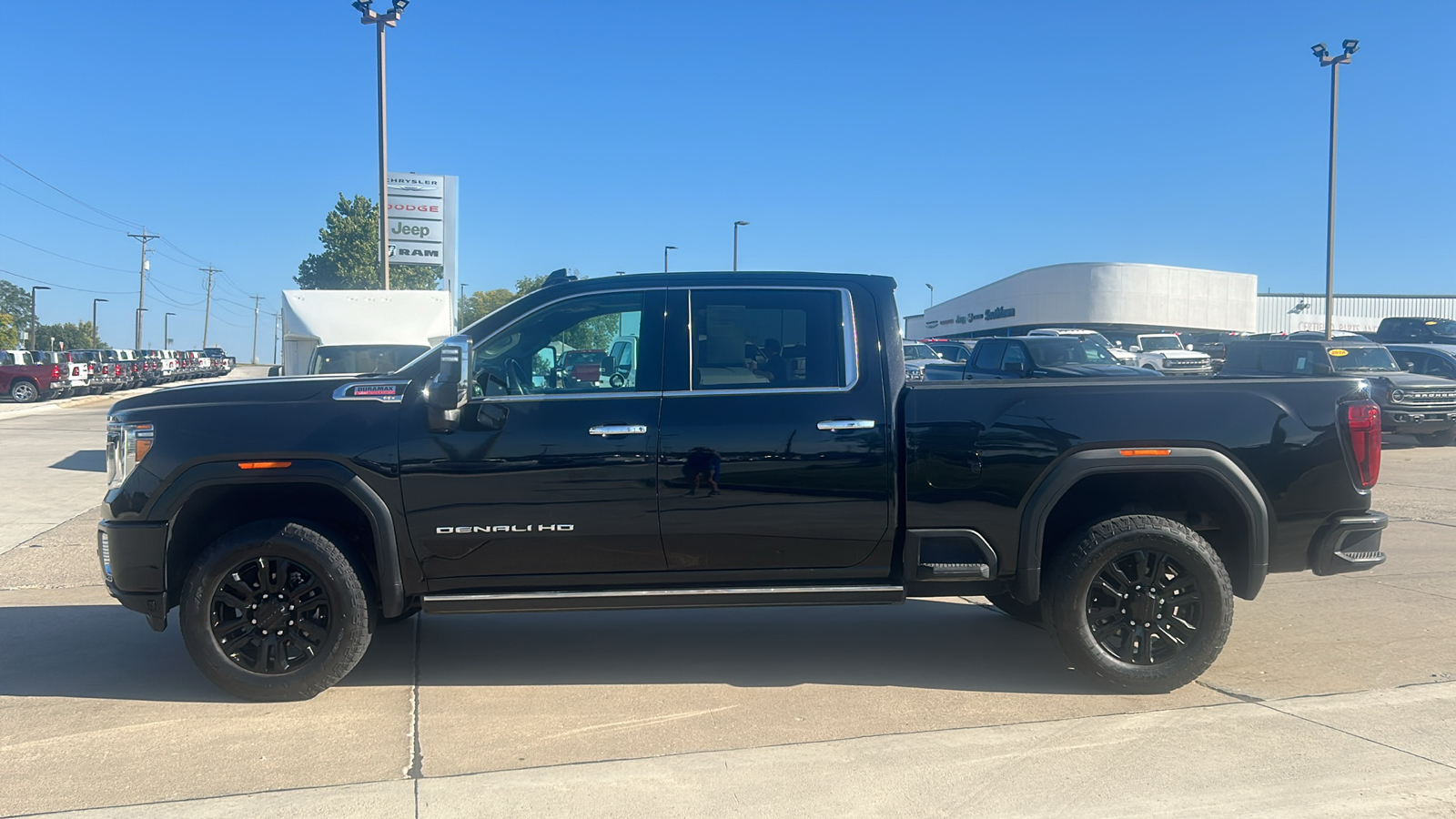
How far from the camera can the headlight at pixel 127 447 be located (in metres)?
4.74

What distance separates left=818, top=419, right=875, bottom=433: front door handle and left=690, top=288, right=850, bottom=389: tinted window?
0.20 meters

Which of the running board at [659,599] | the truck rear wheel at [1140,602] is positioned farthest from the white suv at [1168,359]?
the running board at [659,599]

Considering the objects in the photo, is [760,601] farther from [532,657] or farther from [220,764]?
[220,764]

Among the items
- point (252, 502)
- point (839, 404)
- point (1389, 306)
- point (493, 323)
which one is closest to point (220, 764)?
point (252, 502)

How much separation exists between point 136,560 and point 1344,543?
5.71 meters

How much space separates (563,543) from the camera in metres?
4.80

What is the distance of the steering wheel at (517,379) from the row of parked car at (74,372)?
119 ft

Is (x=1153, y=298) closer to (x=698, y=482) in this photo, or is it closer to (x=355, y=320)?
(x=355, y=320)

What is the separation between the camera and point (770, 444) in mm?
4797

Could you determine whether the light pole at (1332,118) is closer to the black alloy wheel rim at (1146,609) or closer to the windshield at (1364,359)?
the windshield at (1364,359)

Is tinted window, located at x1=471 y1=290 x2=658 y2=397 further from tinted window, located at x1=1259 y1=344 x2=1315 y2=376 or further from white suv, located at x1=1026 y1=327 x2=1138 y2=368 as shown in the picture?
tinted window, located at x1=1259 y1=344 x2=1315 y2=376

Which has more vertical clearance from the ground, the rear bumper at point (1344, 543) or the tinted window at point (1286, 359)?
the tinted window at point (1286, 359)

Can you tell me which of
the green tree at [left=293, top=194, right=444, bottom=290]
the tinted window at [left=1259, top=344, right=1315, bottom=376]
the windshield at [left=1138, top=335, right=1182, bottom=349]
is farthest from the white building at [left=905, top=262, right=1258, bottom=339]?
the tinted window at [left=1259, top=344, right=1315, bottom=376]

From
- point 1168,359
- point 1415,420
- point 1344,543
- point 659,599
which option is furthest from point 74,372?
point 1344,543
